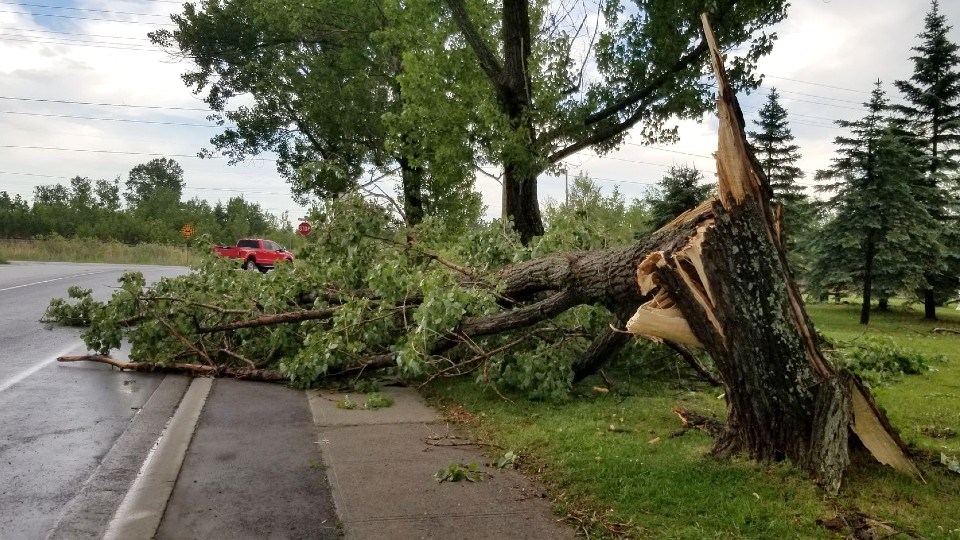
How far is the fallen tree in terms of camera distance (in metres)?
4.36

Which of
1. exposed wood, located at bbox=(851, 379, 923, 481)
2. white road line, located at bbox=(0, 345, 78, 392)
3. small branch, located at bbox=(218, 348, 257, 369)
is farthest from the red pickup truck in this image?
exposed wood, located at bbox=(851, 379, 923, 481)

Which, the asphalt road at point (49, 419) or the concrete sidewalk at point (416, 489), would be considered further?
the asphalt road at point (49, 419)

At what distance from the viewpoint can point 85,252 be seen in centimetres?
4281

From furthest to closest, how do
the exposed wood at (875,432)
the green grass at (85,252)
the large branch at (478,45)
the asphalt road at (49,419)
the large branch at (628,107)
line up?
the green grass at (85,252) < the large branch at (628,107) < the large branch at (478,45) < the exposed wood at (875,432) < the asphalt road at (49,419)

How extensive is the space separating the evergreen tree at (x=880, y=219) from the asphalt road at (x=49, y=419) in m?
17.7

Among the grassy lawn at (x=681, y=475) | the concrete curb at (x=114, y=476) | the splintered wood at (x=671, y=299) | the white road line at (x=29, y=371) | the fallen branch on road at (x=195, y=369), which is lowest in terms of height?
the concrete curb at (x=114, y=476)

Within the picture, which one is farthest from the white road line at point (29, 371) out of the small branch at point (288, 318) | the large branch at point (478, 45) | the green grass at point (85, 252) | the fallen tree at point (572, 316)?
the green grass at point (85, 252)

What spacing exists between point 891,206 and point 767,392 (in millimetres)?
17159

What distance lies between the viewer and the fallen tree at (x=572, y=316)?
436 cm

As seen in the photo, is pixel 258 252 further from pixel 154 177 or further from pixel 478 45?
pixel 154 177

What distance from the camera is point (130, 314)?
8.52m

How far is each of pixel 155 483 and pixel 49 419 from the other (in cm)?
222

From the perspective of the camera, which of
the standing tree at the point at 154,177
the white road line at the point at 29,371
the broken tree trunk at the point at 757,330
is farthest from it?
the standing tree at the point at 154,177

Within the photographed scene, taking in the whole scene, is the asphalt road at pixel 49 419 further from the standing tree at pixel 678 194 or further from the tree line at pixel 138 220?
the tree line at pixel 138 220
